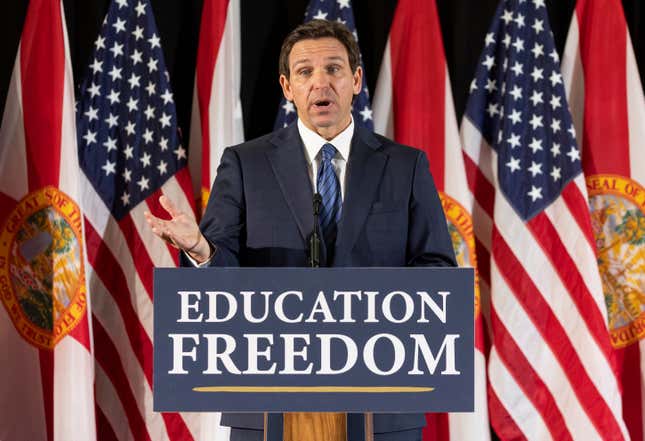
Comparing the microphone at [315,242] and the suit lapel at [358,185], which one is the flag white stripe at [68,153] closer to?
the suit lapel at [358,185]

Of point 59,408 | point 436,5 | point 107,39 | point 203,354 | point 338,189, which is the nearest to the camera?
point 203,354

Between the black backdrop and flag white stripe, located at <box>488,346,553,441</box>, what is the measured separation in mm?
1272

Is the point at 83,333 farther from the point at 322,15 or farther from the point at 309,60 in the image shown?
the point at 309,60

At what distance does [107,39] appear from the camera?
12.4ft

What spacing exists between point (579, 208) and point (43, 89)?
2.37 metres

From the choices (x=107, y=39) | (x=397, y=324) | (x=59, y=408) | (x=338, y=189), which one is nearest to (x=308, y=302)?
(x=397, y=324)

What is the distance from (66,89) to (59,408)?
4.38 ft

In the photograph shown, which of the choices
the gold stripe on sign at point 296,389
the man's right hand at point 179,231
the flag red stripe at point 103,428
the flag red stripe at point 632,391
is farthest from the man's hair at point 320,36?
the flag red stripe at point 632,391

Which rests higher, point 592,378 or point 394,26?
point 394,26

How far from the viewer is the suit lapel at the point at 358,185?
183 cm

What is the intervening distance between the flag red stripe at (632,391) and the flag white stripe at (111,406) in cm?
224

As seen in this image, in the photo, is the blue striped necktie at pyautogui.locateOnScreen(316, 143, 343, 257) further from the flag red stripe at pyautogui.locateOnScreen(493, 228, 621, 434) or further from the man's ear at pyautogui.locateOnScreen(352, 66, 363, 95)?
the flag red stripe at pyautogui.locateOnScreen(493, 228, 621, 434)

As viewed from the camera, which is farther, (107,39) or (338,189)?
(107,39)

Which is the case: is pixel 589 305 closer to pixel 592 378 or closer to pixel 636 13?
pixel 592 378
